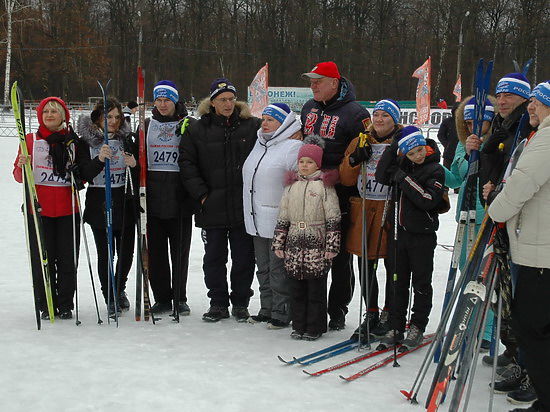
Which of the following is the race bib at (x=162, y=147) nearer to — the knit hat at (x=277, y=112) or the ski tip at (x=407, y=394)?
the knit hat at (x=277, y=112)

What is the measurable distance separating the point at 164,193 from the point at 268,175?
889 millimetres

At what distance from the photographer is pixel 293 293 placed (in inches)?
167

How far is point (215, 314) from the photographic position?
4691mm

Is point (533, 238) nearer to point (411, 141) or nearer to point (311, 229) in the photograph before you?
point (411, 141)

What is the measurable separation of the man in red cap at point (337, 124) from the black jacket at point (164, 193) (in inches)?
44.7

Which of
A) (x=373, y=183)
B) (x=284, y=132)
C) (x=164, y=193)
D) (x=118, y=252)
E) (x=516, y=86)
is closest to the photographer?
(x=516, y=86)

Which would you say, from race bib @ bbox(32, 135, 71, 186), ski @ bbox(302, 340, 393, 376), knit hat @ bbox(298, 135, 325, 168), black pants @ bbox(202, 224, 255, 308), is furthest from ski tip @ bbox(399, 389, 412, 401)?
race bib @ bbox(32, 135, 71, 186)

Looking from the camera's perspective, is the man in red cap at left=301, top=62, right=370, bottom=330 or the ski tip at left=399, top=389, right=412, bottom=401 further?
the man in red cap at left=301, top=62, right=370, bottom=330

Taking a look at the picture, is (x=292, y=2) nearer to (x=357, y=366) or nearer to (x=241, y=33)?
Answer: (x=241, y=33)

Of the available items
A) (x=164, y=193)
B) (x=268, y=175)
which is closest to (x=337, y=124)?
(x=268, y=175)

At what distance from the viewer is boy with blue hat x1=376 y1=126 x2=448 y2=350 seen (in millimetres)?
3779

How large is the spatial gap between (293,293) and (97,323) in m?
1.59

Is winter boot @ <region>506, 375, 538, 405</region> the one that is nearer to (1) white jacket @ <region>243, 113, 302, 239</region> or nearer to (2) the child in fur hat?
(2) the child in fur hat

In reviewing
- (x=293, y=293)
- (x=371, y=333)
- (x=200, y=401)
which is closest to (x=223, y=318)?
(x=293, y=293)
